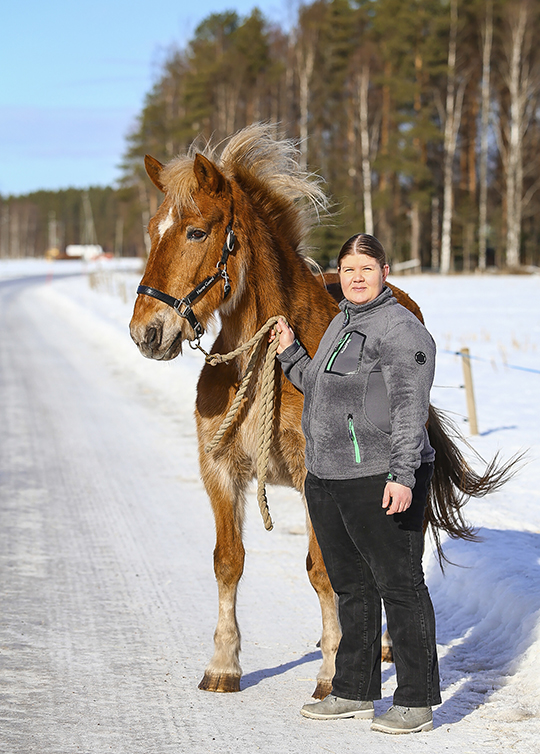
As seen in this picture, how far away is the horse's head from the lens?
324 cm

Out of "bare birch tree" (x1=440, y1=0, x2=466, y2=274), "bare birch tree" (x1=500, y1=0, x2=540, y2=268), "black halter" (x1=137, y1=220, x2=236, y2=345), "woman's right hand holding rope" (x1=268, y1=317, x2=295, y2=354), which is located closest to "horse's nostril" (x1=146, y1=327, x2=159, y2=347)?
"black halter" (x1=137, y1=220, x2=236, y2=345)

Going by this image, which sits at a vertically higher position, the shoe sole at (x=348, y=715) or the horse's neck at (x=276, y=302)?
the horse's neck at (x=276, y=302)

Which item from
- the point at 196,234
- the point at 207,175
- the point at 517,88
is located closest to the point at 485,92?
the point at 517,88

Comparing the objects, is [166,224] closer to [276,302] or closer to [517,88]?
[276,302]

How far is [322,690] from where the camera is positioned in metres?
3.44

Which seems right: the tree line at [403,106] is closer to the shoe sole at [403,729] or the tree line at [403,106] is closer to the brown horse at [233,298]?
the brown horse at [233,298]

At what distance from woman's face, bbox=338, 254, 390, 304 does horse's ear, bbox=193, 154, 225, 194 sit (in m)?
0.74

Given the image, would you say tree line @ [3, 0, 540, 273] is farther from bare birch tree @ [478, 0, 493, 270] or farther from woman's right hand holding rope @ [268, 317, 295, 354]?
woman's right hand holding rope @ [268, 317, 295, 354]

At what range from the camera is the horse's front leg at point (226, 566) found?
11.7ft

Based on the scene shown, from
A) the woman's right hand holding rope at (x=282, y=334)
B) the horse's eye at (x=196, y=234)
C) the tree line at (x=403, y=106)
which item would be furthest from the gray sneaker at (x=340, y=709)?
the tree line at (x=403, y=106)

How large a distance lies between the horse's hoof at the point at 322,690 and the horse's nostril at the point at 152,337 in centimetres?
162

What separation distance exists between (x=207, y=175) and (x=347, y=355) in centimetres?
102

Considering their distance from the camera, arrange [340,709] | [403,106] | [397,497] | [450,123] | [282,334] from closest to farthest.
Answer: [397,497] < [340,709] < [282,334] < [450,123] < [403,106]

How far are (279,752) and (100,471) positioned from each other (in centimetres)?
495
